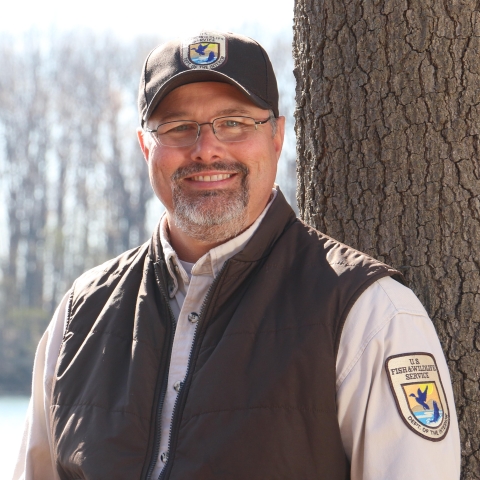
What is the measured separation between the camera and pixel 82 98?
27.3 meters

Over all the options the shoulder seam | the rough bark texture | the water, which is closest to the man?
the shoulder seam

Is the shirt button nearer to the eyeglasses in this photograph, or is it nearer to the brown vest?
the brown vest

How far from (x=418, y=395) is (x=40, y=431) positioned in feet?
3.66

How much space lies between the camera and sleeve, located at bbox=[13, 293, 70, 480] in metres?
2.16

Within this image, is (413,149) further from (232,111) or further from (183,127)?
(183,127)

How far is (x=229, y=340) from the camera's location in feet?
5.91

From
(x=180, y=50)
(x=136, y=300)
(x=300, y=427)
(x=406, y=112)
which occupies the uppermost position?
(x=180, y=50)

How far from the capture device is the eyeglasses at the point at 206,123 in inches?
82.6

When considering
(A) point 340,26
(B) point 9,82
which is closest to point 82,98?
(B) point 9,82

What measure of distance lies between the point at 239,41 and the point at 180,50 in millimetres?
169

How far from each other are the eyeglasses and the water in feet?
13.7

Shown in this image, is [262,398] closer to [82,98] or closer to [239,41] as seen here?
[239,41]

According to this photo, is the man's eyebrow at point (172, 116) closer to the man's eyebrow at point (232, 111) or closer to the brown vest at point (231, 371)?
the man's eyebrow at point (232, 111)

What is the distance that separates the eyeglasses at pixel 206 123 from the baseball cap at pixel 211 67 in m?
0.06
